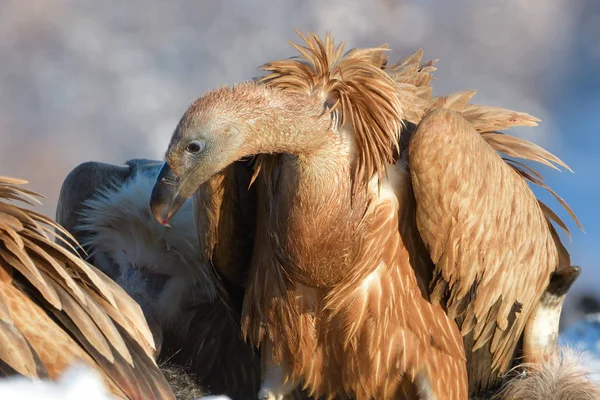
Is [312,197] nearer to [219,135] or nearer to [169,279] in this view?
[219,135]

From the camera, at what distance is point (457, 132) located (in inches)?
110

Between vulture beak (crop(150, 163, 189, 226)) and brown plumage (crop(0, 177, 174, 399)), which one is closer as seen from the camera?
brown plumage (crop(0, 177, 174, 399))

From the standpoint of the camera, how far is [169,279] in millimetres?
3588

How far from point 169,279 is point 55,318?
1856 mm

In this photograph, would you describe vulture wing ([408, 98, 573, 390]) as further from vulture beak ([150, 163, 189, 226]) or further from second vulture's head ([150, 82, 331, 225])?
vulture beak ([150, 163, 189, 226])

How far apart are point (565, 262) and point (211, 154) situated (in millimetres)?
1530

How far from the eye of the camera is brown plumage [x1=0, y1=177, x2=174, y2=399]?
5.32 ft

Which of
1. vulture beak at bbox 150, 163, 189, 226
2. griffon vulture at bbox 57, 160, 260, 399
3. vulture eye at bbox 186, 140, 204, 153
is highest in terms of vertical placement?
vulture eye at bbox 186, 140, 204, 153

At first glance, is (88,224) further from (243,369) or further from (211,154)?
(211,154)

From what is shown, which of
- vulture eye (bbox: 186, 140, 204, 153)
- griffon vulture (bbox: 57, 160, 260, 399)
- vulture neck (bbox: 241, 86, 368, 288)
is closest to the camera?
vulture eye (bbox: 186, 140, 204, 153)

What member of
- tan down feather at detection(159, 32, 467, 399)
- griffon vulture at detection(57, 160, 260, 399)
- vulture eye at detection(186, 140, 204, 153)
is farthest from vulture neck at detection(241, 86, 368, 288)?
griffon vulture at detection(57, 160, 260, 399)

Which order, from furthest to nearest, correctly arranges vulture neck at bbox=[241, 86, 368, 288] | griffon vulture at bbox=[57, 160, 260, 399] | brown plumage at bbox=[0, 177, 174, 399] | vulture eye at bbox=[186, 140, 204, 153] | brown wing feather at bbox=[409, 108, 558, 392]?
1. griffon vulture at bbox=[57, 160, 260, 399]
2. brown wing feather at bbox=[409, 108, 558, 392]
3. vulture neck at bbox=[241, 86, 368, 288]
4. vulture eye at bbox=[186, 140, 204, 153]
5. brown plumage at bbox=[0, 177, 174, 399]

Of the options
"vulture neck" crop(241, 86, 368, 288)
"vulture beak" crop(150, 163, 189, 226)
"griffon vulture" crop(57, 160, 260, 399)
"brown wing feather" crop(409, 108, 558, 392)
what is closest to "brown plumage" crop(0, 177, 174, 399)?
"vulture beak" crop(150, 163, 189, 226)

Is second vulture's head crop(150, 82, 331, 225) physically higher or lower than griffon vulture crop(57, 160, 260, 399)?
higher
